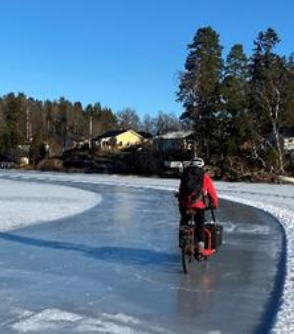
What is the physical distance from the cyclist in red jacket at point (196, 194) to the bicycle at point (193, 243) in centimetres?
8

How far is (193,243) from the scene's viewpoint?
999cm

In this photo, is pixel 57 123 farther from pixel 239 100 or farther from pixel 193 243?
pixel 193 243

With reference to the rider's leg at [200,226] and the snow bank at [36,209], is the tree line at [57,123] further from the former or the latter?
the rider's leg at [200,226]

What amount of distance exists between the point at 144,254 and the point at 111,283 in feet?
8.86

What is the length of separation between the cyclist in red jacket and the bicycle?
3.0 inches

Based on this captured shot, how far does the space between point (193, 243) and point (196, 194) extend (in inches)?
31.2

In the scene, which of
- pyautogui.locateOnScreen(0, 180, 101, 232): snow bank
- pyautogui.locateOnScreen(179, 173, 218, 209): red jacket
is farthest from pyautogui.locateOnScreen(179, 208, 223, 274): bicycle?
pyautogui.locateOnScreen(0, 180, 101, 232): snow bank

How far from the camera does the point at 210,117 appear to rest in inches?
2167

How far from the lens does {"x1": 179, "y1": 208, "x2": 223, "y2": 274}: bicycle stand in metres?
9.73

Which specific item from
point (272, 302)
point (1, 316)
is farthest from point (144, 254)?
point (1, 316)

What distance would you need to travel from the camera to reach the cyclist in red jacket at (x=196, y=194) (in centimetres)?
974

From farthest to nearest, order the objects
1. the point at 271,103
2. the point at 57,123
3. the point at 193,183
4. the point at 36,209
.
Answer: the point at 57,123, the point at 271,103, the point at 36,209, the point at 193,183

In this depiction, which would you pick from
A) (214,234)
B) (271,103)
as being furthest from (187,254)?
(271,103)

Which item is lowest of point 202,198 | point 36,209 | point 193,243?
point 36,209
